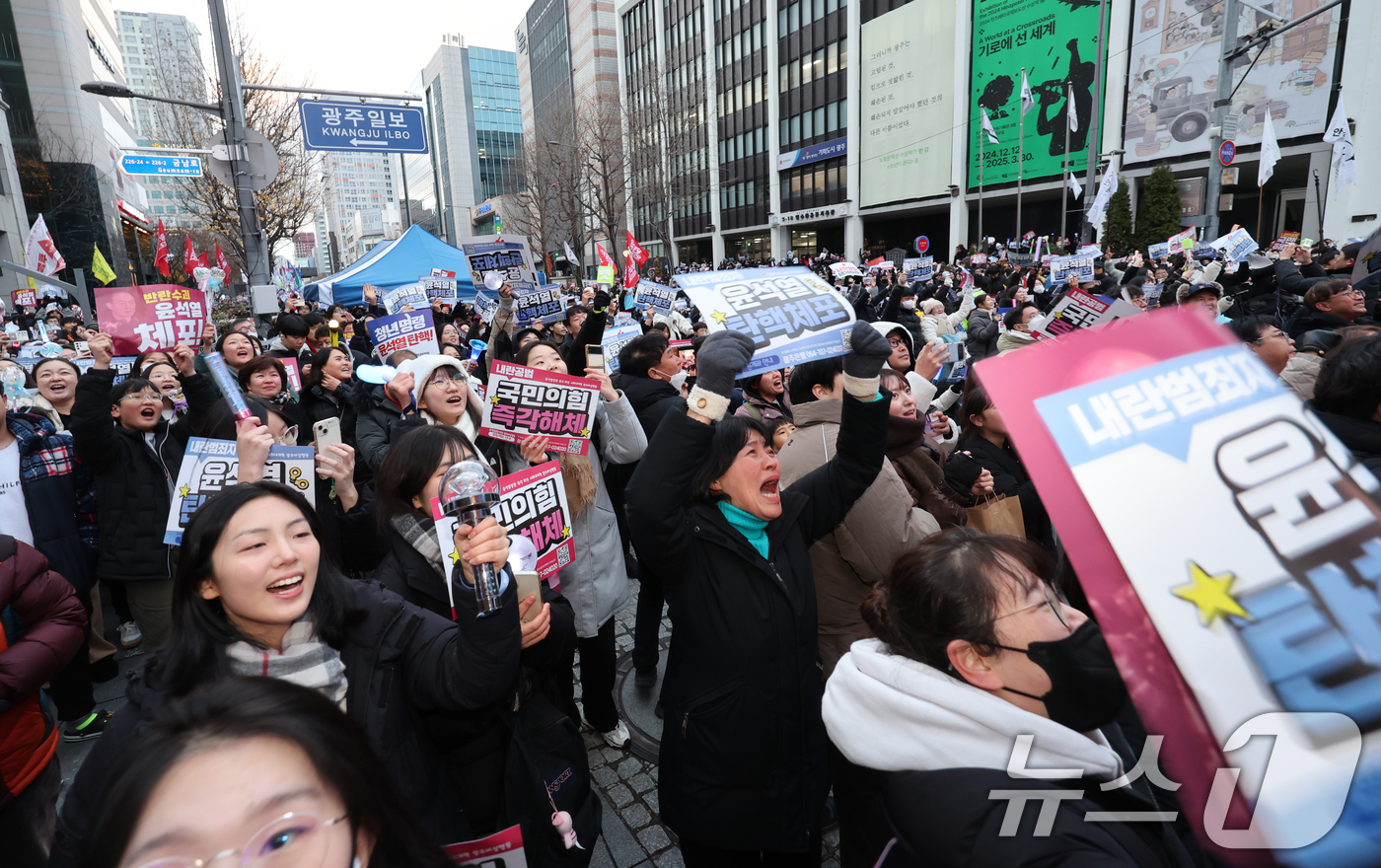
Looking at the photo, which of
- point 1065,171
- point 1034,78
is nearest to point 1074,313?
point 1065,171

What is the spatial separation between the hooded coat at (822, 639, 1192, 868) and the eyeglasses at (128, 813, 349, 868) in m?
0.97

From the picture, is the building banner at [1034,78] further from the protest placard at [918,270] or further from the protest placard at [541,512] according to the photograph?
the protest placard at [541,512]

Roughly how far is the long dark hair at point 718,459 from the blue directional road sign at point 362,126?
923 centimetres

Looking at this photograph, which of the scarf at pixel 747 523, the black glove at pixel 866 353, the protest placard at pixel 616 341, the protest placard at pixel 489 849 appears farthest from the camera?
the protest placard at pixel 616 341

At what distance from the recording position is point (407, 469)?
2568mm

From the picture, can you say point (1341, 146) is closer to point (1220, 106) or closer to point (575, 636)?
point (1220, 106)

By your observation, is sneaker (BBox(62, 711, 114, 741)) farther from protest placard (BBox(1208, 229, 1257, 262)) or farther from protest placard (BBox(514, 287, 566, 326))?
protest placard (BBox(1208, 229, 1257, 262))

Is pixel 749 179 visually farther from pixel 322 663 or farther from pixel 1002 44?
pixel 322 663

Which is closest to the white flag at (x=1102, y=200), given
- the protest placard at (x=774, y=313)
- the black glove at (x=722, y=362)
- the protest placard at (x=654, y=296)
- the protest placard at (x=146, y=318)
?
the protest placard at (x=654, y=296)

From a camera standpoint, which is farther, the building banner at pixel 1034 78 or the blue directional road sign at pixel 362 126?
the building banner at pixel 1034 78

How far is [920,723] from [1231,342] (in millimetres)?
872

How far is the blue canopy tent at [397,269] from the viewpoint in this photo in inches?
631

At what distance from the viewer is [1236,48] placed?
12211mm

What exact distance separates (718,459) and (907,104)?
135 ft
